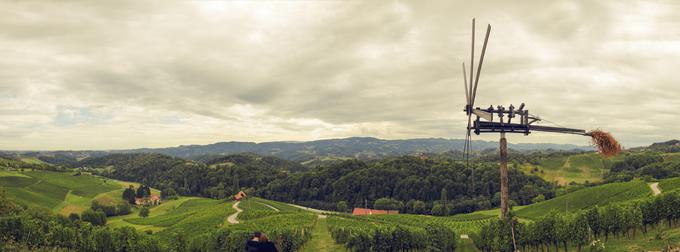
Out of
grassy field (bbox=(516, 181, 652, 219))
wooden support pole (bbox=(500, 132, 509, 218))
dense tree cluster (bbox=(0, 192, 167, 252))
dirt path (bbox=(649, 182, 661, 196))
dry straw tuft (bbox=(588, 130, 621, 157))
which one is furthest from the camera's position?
grassy field (bbox=(516, 181, 652, 219))

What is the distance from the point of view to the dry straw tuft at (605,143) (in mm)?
22688

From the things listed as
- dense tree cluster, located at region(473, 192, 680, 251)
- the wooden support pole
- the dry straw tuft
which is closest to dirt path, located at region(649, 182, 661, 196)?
dense tree cluster, located at region(473, 192, 680, 251)

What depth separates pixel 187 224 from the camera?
484ft

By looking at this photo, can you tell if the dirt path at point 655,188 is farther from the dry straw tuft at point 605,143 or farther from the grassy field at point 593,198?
the dry straw tuft at point 605,143

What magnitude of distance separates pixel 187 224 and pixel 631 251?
139545 mm

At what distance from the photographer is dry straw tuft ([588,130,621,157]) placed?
22.7m

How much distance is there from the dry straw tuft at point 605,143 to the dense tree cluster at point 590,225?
51813mm

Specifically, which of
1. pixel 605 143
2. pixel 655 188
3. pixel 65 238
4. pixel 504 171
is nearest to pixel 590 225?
pixel 605 143

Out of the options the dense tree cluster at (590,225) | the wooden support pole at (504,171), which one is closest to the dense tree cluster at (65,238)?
the dense tree cluster at (590,225)

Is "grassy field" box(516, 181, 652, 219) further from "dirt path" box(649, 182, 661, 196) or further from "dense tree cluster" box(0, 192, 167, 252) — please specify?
"dense tree cluster" box(0, 192, 167, 252)

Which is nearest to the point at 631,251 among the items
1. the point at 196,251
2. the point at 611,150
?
the point at 611,150

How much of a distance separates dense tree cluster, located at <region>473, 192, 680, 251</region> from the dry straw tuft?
51.8 meters

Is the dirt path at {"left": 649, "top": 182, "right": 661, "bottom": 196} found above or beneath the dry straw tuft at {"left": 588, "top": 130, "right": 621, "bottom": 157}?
beneath

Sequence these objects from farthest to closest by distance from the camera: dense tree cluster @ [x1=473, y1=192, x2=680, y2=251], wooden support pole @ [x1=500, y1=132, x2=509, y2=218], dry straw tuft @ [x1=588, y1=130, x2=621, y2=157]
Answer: dense tree cluster @ [x1=473, y1=192, x2=680, y2=251]
dry straw tuft @ [x1=588, y1=130, x2=621, y2=157]
wooden support pole @ [x1=500, y1=132, x2=509, y2=218]
